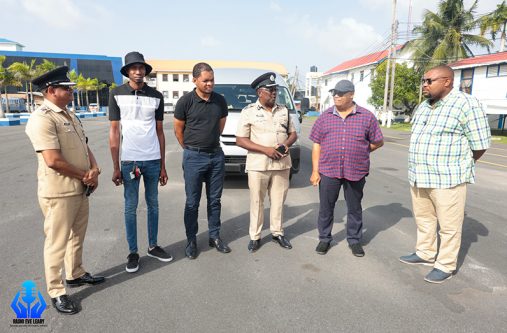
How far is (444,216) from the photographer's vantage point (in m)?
3.28

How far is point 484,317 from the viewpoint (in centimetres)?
272

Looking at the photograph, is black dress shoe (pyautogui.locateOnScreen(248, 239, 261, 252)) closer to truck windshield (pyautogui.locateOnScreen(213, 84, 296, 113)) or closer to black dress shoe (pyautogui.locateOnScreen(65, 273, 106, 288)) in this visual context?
black dress shoe (pyautogui.locateOnScreen(65, 273, 106, 288))

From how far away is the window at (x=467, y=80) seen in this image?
80.3 ft

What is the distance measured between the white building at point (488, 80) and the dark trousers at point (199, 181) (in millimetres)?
22704

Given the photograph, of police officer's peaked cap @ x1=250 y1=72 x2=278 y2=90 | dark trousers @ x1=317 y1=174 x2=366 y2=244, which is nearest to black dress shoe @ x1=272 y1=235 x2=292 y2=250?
dark trousers @ x1=317 y1=174 x2=366 y2=244

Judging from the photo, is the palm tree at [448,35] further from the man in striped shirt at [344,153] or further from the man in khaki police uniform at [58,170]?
the man in khaki police uniform at [58,170]

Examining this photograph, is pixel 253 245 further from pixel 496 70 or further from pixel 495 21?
pixel 495 21

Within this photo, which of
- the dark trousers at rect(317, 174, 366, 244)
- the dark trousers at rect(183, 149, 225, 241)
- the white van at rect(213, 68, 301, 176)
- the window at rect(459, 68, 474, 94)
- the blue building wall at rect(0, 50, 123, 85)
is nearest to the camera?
the dark trousers at rect(183, 149, 225, 241)

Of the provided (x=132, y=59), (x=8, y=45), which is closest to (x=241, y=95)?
(x=132, y=59)

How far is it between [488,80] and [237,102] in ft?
76.0

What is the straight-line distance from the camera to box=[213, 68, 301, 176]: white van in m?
6.10

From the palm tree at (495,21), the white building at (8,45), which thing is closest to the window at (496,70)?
the palm tree at (495,21)

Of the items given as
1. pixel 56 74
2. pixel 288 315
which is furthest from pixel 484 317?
pixel 56 74

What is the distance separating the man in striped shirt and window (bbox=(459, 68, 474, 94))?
25463 mm
